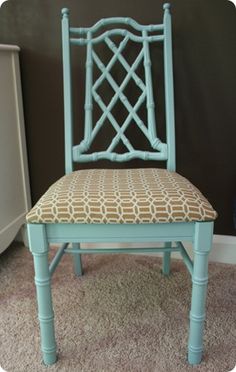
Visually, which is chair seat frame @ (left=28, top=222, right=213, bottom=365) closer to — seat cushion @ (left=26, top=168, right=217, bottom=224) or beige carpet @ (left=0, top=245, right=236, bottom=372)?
seat cushion @ (left=26, top=168, right=217, bottom=224)

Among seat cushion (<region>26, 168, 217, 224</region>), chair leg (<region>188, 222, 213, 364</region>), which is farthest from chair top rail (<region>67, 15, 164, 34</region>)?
chair leg (<region>188, 222, 213, 364</region>)

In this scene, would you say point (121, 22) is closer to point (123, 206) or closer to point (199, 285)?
point (123, 206)

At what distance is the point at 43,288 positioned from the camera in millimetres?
874

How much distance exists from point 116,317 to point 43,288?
1.05 ft

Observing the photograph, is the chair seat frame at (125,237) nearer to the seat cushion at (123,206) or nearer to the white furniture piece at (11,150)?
the seat cushion at (123,206)

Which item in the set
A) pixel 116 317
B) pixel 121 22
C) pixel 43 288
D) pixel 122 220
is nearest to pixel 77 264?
pixel 116 317

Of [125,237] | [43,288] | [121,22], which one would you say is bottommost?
[43,288]

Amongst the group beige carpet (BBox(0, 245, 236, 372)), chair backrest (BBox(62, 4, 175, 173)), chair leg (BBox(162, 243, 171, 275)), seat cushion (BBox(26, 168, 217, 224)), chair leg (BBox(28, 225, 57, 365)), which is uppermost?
chair backrest (BBox(62, 4, 175, 173))

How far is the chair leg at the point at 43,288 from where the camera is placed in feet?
2.73

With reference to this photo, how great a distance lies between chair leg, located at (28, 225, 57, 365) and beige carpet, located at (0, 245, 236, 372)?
46 millimetres

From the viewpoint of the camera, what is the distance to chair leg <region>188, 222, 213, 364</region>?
2.70 ft

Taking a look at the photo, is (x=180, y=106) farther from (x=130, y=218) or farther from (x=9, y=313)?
(x=9, y=313)

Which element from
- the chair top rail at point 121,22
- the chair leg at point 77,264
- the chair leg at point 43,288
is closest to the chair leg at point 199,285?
the chair leg at point 43,288

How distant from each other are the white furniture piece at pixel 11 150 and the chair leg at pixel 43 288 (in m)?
0.50
